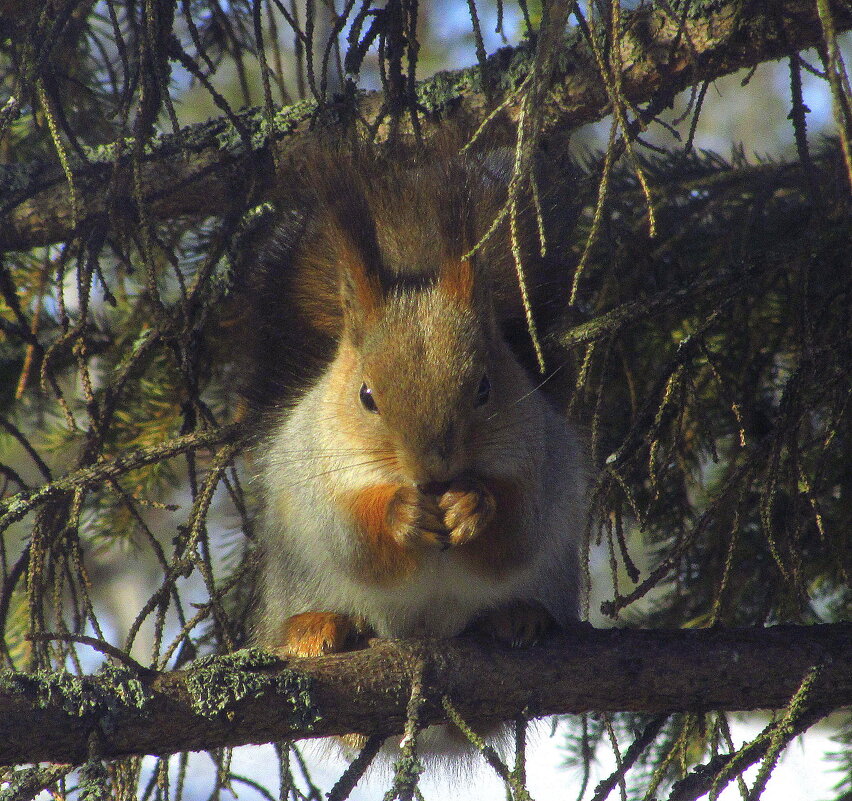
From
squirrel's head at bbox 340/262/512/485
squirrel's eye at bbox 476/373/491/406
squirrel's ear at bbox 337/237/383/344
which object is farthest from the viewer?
squirrel's ear at bbox 337/237/383/344

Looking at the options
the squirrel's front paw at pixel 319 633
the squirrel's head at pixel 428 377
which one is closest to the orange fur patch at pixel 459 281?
the squirrel's head at pixel 428 377

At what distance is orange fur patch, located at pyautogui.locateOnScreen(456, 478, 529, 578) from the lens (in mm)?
1871

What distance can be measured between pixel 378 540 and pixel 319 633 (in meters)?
0.26

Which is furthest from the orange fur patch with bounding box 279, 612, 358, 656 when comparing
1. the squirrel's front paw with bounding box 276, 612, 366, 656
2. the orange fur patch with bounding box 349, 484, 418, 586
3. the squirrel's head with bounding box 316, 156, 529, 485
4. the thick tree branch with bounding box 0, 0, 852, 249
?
the thick tree branch with bounding box 0, 0, 852, 249

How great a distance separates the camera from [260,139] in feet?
6.81

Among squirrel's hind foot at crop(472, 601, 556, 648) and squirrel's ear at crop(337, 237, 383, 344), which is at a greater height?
squirrel's ear at crop(337, 237, 383, 344)

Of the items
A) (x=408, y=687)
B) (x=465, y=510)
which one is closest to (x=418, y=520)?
(x=465, y=510)

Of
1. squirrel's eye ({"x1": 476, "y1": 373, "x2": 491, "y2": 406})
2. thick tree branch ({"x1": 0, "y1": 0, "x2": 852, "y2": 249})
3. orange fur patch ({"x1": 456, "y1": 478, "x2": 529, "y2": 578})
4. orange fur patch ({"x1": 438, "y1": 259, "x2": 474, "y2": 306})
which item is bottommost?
orange fur patch ({"x1": 456, "y1": 478, "x2": 529, "y2": 578})

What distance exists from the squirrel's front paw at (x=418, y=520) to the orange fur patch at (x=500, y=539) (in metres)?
0.09

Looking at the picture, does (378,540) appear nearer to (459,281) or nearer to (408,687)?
(408,687)

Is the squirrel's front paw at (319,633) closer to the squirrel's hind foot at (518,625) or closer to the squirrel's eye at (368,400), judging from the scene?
the squirrel's hind foot at (518,625)

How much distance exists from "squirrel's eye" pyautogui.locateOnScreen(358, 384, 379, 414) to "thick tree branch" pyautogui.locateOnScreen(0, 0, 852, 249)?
0.51 metres

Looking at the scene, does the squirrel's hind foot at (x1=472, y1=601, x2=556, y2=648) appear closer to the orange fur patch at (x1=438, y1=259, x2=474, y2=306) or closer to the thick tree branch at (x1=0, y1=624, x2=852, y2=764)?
the thick tree branch at (x1=0, y1=624, x2=852, y2=764)

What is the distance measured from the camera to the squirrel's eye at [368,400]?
1.81 metres
